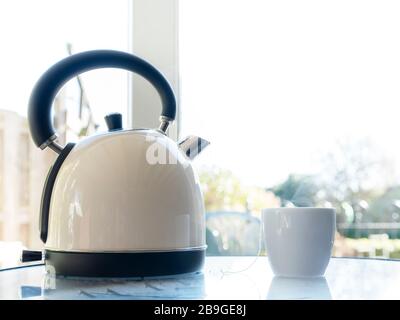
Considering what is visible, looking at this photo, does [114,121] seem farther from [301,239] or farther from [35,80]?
[35,80]

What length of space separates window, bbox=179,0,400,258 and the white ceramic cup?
0.82 meters

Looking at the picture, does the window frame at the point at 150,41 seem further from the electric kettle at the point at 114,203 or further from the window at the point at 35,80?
the electric kettle at the point at 114,203

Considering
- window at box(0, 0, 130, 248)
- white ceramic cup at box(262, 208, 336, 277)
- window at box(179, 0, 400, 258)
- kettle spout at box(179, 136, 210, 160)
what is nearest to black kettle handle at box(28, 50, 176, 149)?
kettle spout at box(179, 136, 210, 160)

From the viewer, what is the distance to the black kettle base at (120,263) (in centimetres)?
61

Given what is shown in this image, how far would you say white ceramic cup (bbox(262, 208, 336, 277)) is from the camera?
2.10 feet

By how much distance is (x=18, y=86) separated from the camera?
1.37 metres

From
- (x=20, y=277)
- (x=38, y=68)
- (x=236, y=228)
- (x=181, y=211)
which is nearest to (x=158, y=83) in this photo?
(x=181, y=211)

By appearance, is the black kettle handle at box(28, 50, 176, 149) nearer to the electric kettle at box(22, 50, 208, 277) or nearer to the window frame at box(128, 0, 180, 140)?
the electric kettle at box(22, 50, 208, 277)

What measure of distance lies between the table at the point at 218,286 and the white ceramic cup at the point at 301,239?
22 mm

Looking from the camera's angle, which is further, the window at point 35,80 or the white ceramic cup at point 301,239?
the window at point 35,80

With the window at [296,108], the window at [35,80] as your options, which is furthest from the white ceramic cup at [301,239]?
the window at [296,108]

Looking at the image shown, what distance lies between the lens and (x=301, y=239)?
0.65m

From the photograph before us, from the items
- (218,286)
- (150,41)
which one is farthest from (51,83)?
(150,41)
